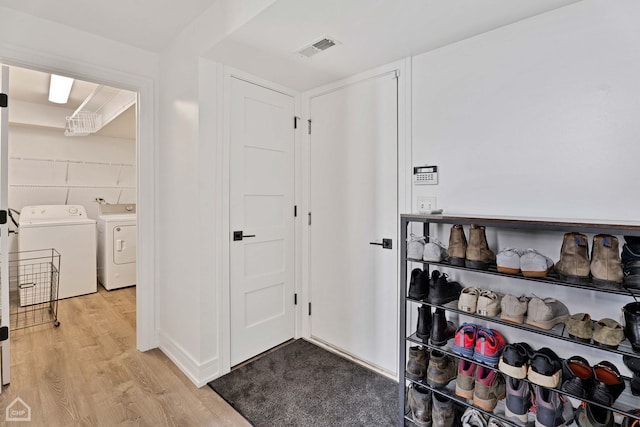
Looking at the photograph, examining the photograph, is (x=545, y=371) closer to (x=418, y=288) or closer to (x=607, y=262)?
(x=607, y=262)

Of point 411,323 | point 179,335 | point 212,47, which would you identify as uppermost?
point 212,47

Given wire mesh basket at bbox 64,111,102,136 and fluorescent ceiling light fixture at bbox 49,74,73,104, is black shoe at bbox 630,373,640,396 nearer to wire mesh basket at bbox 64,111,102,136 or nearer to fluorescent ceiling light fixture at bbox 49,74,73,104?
fluorescent ceiling light fixture at bbox 49,74,73,104

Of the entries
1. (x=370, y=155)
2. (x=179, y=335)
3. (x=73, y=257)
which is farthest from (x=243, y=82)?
(x=73, y=257)

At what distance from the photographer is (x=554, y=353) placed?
1.45 metres

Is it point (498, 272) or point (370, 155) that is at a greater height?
point (370, 155)

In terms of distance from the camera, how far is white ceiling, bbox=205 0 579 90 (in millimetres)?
1438

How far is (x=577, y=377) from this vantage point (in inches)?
48.2

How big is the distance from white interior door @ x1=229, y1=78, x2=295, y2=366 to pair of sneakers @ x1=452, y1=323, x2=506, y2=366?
1.46 meters

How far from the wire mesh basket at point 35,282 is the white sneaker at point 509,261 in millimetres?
4222

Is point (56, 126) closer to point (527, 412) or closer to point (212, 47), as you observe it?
point (212, 47)

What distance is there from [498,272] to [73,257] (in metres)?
4.59

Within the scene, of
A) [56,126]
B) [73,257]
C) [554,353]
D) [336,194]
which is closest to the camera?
[554,353]

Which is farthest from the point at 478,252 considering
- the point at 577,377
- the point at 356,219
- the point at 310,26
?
the point at 310,26

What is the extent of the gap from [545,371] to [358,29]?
182 centimetres
